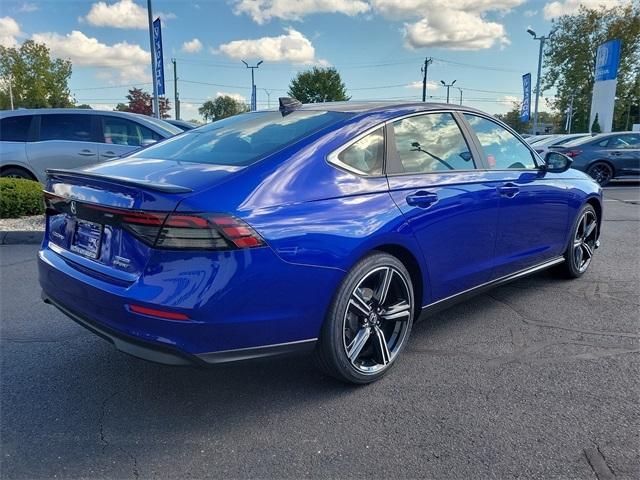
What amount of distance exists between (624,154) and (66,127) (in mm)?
13378

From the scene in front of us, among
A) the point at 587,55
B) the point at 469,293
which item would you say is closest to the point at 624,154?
the point at 469,293

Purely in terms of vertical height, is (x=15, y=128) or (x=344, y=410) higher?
(x=15, y=128)

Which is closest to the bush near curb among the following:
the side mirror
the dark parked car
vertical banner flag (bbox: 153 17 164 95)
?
the side mirror

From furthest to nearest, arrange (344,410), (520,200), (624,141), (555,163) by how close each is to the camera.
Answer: (624,141) → (555,163) → (520,200) → (344,410)

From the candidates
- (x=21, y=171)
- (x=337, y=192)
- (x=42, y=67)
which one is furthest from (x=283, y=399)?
(x=42, y=67)

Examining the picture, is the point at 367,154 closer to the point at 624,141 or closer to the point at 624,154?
the point at 624,154

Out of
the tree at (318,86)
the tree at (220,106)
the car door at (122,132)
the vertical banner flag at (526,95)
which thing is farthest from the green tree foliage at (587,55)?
the tree at (220,106)

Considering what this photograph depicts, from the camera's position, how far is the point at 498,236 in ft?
12.1

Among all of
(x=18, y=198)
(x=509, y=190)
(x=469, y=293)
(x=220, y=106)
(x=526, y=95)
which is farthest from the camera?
(x=220, y=106)

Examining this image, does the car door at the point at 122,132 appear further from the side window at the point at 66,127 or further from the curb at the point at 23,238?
the curb at the point at 23,238

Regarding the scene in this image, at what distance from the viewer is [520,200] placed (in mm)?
3859

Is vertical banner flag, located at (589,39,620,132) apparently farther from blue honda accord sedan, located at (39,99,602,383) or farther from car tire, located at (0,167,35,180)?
blue honda accord sedan, located at (39,99,602,383)

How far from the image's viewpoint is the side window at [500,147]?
378 cm

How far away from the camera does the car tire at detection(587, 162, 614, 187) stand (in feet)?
44.4
